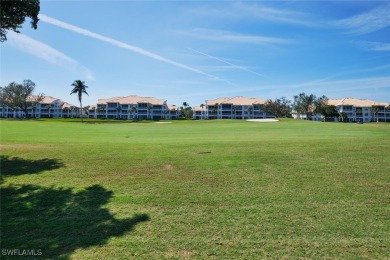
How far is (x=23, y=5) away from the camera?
14867 mm

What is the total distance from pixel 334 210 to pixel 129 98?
185507mm

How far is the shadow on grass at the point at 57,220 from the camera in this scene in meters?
6.73

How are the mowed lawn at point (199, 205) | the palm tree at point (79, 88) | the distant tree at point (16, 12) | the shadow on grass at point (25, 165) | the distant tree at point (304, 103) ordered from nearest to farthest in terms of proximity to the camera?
the mowed lawn at point (199, 205)
the shadow on grass at point (25, 165)
the distant tree at point (16, 12)
the palm tree at point (79, 88)
the distant tree at point (304, 103)

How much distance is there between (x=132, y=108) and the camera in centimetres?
17875

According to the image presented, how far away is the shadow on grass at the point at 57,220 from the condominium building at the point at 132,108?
17169 cm

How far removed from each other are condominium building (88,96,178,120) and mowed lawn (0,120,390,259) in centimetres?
16855

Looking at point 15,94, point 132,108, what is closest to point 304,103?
point 132,108

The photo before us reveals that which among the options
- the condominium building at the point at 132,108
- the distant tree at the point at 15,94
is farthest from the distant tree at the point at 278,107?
the distant tree at the point at 15,94

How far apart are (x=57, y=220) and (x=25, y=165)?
7137 mm

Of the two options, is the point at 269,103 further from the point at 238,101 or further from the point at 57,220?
the point at 57,220

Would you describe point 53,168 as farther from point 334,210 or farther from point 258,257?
point 334,210

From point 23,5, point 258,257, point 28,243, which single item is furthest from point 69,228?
point 23,5

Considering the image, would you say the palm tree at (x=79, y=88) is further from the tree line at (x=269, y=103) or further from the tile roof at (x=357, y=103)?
the tile roof at (x=357, y=103)

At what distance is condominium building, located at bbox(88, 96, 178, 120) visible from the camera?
181 m
